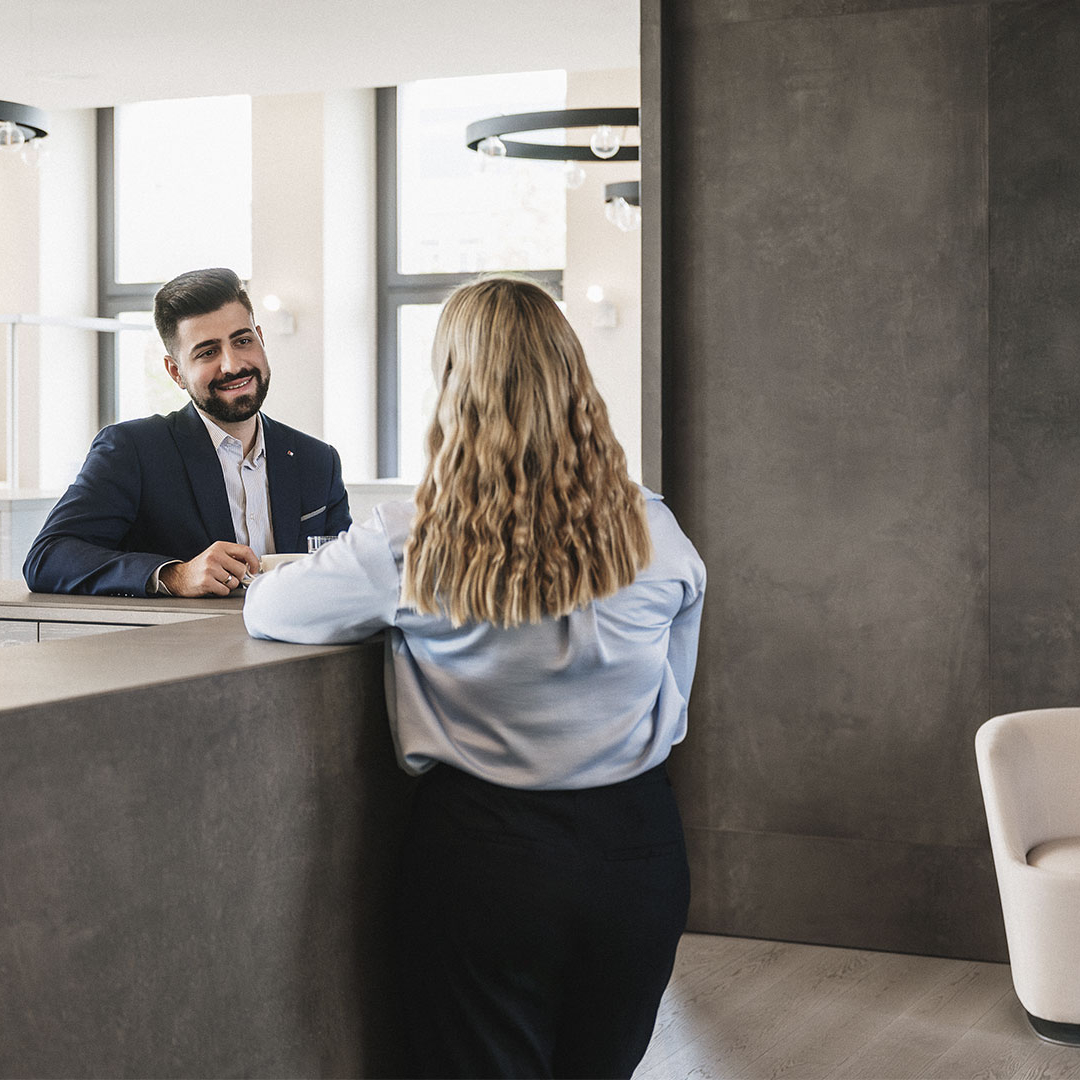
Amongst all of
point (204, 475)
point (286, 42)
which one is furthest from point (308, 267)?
point (204, 475)

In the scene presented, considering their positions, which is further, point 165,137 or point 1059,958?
point 165,137

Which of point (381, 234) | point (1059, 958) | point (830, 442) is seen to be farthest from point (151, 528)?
point (381, 234)

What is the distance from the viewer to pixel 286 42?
7320 millimetres

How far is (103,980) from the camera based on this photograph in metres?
1.32

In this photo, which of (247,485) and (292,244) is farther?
(292,244)

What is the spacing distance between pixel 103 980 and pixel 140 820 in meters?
0.15

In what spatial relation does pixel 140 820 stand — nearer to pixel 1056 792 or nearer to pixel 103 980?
pixel 103 980

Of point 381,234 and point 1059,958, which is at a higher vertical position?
point 381,234

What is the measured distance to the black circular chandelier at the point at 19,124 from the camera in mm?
6016

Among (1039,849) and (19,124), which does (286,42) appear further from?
(1039,849)

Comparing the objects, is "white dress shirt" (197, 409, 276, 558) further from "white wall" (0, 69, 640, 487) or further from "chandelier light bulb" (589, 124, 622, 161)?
"white wall" (0, 69, 640, 487)

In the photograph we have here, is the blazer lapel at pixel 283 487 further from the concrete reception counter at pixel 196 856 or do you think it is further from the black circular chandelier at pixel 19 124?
the black circular chandelier at pixel 19 124

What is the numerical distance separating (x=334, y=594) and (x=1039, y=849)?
2.13 meters

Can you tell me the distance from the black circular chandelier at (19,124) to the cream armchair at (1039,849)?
193 inches
